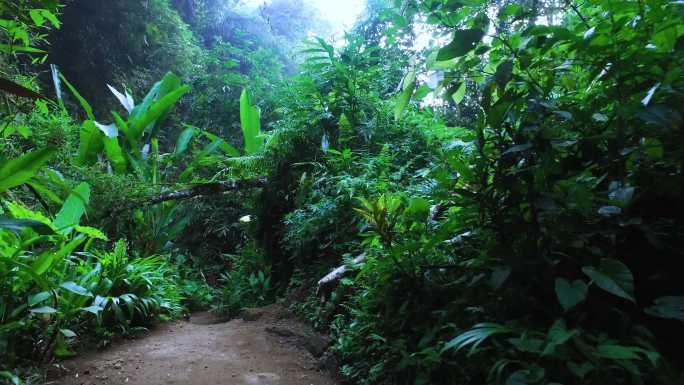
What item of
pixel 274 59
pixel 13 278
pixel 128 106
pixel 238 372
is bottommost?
pixel 238 372

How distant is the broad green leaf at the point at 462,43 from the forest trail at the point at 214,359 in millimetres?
1692

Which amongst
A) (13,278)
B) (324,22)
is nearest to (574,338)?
(13,278)

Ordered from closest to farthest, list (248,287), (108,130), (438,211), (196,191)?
(438,211) < (196,191) < (248,287) < (108,130)

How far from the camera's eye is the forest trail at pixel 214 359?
2090 mm

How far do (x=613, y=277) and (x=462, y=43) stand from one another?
0.84 meters

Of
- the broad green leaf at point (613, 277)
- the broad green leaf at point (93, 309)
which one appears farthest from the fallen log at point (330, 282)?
the broad green leaf at point (613, 277)

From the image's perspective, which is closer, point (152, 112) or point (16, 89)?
point (16, 89)

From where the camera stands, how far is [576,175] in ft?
4.38

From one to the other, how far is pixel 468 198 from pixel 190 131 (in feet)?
16.4

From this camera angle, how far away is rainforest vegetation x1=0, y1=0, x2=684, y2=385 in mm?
1148

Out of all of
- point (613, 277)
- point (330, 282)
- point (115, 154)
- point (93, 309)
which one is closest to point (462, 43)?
point (613, 277)

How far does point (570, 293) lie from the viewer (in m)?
1.03

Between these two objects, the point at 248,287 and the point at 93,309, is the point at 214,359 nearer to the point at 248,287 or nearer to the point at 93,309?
the point at 93,309

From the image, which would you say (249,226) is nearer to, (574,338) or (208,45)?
(574,338)
